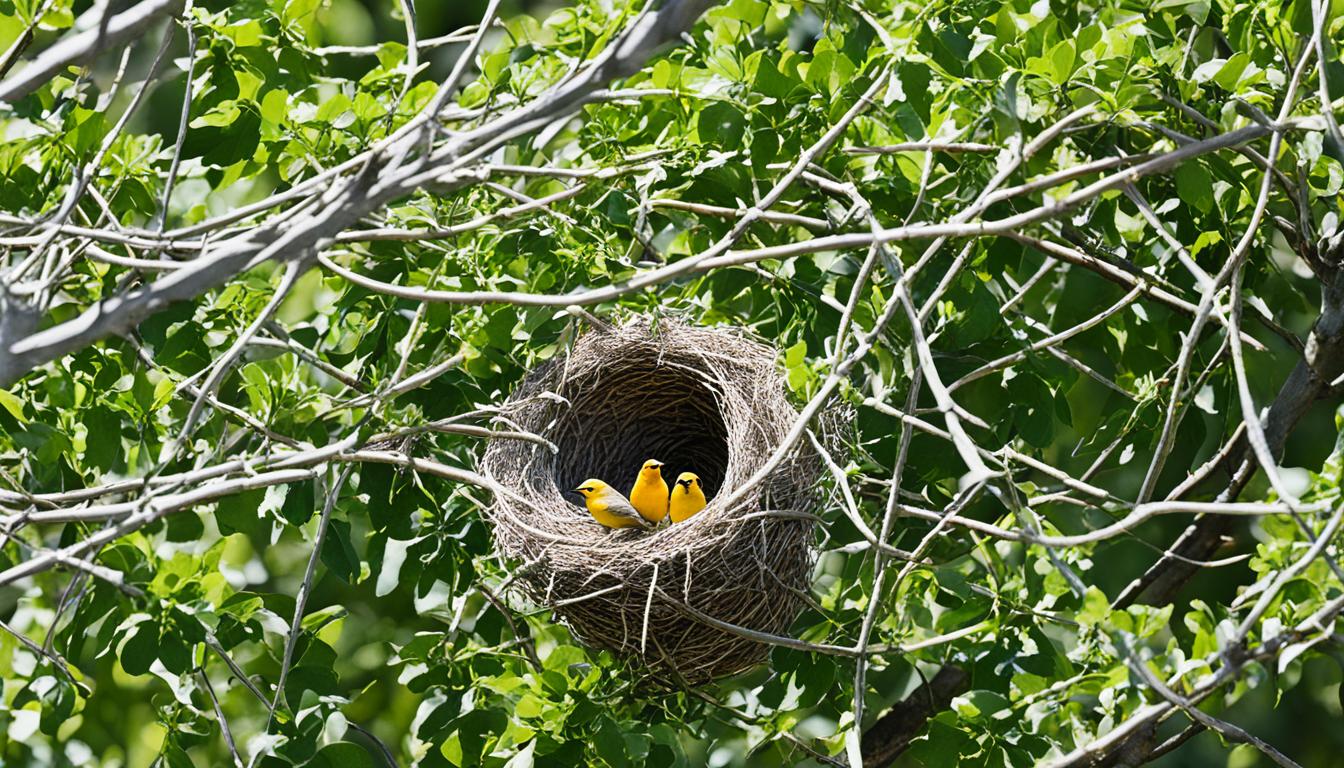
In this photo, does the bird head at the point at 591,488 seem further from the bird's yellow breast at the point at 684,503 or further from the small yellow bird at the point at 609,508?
the bird's yellow breast at the point at 684,503

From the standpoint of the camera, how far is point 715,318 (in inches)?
155

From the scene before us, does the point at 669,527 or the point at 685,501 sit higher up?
the point at 669,527

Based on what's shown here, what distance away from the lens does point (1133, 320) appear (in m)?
3.87

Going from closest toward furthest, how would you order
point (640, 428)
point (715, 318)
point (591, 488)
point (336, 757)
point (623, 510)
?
point (336, 757)
point (623, 510)
point (591, 488)
point (715, 318)
point (640, 428)

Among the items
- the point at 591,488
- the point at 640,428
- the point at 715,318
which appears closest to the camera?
the point at 591,488

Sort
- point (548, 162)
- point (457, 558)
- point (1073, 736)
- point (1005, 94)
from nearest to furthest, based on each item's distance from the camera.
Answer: point (1073, 736) < point (1005, 94) < point (457, 558) < point (548, 162)

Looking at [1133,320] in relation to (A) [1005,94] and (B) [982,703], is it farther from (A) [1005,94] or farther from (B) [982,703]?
(B) [982,703]

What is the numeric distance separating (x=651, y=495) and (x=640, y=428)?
0.49 m

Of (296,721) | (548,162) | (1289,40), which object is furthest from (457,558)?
(1289,40)

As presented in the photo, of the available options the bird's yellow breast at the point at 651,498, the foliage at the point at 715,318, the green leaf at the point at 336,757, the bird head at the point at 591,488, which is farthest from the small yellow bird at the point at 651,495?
the green leaf at the point at 336,757

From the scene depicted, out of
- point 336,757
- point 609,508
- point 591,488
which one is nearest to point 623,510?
point 609,508

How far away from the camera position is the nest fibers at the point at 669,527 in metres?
3.35

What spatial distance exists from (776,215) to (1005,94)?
0.56 m

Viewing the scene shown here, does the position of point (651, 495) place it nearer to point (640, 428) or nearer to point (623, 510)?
point (623, 510)
